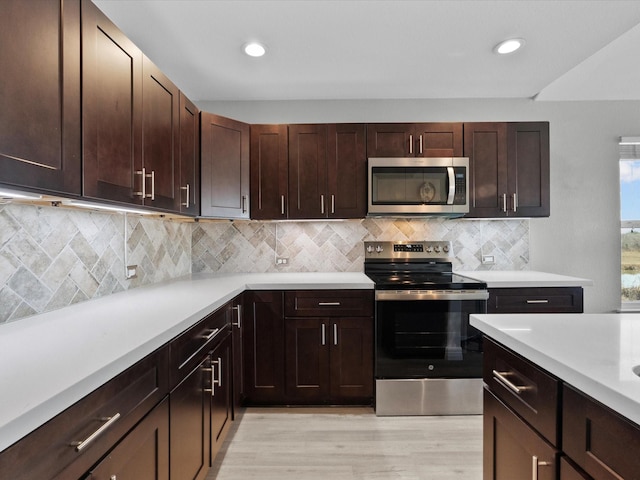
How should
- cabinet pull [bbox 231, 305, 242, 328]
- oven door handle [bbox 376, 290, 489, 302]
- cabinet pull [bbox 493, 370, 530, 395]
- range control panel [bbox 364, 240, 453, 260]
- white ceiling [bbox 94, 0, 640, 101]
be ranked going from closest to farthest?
cabinet pull [bbox 493, 370, 530, 395]
white ceiling [bbox 94, 0, 640, 101]
cabinet pull [bbox 231, 305, 242, 328]
oven door handle [bbox 376, 290, 489, 302]
range control panel [bbox 364, 240, 453, 260]

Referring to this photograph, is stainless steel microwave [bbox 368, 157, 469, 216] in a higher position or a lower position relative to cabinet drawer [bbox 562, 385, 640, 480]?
higher

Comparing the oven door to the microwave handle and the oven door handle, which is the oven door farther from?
the microwave handle

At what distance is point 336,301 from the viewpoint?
96.7 inches

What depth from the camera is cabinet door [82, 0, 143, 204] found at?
1.22 m

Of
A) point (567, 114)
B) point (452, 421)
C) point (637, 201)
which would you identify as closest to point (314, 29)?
point (567, 114)

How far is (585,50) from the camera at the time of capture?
226 cm

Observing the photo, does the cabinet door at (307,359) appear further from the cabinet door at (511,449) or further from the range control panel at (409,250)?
the cabinet door at (511,449)

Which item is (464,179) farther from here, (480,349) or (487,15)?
(480,349)

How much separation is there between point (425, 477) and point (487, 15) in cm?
251

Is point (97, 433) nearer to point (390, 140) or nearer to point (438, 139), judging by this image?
point (390, 140)

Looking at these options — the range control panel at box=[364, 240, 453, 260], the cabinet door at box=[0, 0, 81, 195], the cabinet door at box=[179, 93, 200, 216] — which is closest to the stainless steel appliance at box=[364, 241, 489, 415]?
the range control panel at box=[364, 240, 453, 260]

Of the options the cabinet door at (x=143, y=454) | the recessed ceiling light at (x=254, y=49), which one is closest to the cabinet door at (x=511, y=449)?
the cabinet door at (x=143, y=454)

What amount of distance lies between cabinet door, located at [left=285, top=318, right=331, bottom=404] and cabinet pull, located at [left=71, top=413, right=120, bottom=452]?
162 centimetres

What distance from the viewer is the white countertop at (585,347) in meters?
0.67
